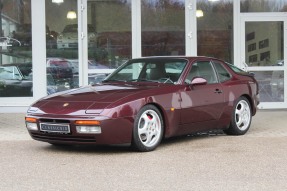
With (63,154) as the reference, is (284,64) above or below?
above

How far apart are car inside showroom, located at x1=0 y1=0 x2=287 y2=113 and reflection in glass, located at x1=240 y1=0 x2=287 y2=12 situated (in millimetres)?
24

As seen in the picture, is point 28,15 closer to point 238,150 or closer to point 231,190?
point 238,150

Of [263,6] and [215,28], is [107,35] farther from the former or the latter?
[263,6]

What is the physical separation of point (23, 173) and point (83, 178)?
77 centimetres

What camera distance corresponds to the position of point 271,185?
5.86 meters

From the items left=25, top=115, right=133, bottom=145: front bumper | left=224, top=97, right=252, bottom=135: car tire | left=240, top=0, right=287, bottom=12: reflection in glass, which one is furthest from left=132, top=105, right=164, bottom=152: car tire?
left=240, top=0, right=287, bottom=12: reflection in glass

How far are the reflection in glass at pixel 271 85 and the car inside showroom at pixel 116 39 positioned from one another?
0.02 m

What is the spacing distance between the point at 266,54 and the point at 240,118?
4.52m

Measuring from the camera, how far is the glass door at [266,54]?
1353 cm

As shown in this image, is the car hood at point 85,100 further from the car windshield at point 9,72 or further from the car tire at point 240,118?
the car windshield at point 9,72

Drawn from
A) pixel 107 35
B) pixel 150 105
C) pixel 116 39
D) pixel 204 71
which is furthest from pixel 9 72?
pixel 150 105

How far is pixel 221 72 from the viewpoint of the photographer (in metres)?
9.32

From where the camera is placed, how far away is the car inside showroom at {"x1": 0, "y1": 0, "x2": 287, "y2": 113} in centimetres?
1336

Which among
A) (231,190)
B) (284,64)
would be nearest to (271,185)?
(231,190)
